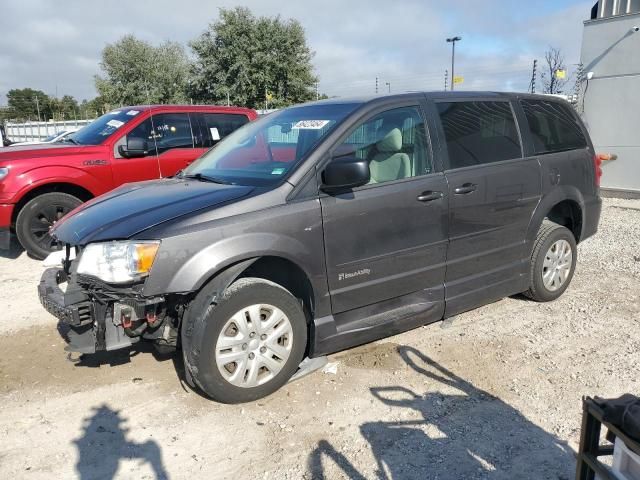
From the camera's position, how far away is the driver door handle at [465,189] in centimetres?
380

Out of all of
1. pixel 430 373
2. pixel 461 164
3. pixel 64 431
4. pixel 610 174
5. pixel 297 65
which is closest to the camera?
pixel 64 431

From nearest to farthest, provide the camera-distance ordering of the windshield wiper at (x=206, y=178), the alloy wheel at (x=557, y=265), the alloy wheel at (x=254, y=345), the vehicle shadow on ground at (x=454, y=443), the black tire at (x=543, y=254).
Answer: the vehicle shadow on ground at (x=454, y=443) < the alloy wheel at (x=254, y=345) < the windshield wiper at (x=206, y=178) < the black tire at (x=543, y=254) < the alloy wheel at (x=557, y=265)

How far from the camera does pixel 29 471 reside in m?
2.60

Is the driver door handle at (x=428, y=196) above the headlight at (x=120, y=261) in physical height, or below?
above

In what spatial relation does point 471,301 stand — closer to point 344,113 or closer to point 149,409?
point 344,113

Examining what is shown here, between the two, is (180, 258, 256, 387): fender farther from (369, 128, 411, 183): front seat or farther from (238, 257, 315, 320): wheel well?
(369, 128, 411, 183): front seat

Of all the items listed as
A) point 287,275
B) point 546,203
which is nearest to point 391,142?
point 287,275

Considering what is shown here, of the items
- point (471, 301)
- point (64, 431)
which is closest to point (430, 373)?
point (471, 301)

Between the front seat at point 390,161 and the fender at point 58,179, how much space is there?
4.34 meters

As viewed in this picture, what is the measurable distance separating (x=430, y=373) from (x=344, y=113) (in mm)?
1889

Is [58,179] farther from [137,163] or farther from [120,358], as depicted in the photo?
[120,358]

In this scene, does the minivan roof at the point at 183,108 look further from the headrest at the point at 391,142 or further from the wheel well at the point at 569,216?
the wheel well at the point at 569,216

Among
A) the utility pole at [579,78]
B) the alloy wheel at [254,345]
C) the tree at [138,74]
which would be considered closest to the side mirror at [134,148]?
Result: the alloy wheel at [254,345]

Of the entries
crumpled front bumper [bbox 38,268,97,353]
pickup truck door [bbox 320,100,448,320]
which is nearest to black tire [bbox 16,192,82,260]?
crumpled front bumper [bbox 38,268,97,353]
